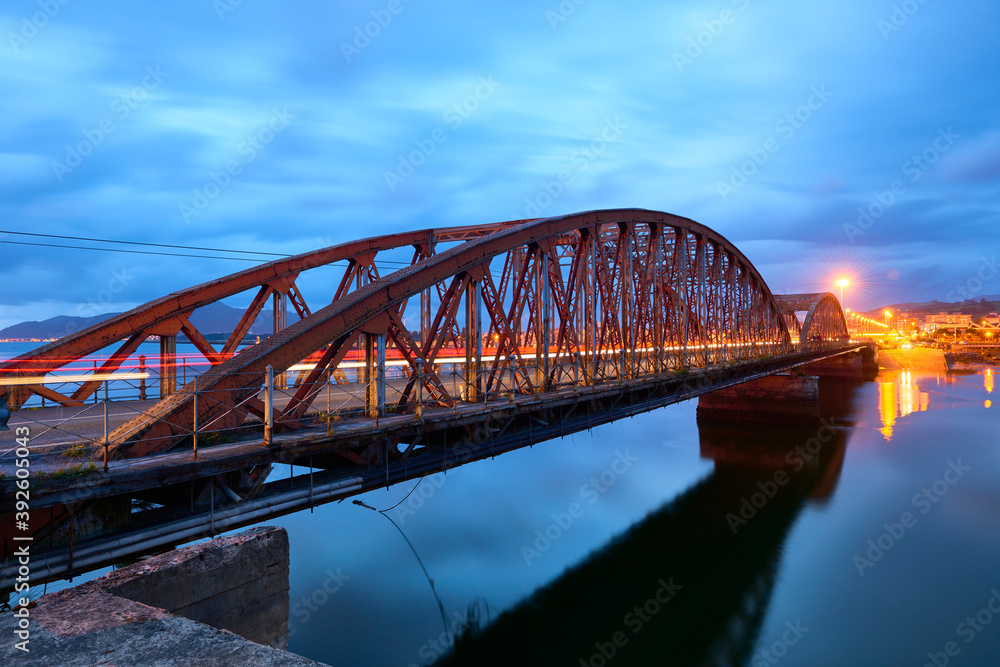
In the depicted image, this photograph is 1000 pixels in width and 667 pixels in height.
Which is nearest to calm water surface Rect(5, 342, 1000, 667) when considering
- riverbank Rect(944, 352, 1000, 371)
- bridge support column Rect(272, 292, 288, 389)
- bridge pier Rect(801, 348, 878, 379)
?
bridge support column Rect(272, 292, 288, 389)

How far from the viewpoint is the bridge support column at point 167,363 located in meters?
15.3

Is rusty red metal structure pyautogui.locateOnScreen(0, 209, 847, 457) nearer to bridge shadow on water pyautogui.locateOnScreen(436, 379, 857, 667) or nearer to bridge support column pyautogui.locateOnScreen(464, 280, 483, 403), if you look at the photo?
bridge support column pyautogui.locateOnScreen(464, 280, 483, 403)

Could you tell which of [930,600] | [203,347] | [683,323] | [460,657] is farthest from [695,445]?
[203,347]

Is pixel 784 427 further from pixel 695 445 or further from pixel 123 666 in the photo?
pixel 123 666

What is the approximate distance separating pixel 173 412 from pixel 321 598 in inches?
432

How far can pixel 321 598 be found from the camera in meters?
17.4

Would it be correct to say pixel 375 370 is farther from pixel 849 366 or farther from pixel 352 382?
pixel 849 366
